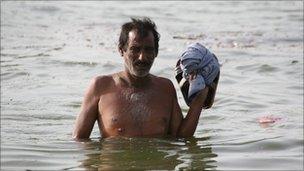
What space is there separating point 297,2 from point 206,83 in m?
16.8

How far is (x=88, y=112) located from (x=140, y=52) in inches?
25.8

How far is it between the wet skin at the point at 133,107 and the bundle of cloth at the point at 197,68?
2.9 inches

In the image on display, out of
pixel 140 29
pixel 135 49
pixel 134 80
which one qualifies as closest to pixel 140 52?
pixel 135 49

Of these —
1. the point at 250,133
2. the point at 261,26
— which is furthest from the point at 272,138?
the point at 261,26

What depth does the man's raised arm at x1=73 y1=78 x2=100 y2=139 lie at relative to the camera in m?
5.48

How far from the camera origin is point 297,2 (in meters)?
21.6

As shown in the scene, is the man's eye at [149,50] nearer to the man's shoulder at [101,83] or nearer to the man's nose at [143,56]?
the man's nose at [143,56]

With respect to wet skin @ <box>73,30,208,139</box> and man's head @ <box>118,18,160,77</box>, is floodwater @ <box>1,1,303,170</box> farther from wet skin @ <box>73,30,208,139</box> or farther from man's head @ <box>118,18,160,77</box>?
man's head @ <box>118,18,160,77</box>

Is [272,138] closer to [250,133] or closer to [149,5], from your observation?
[250,133]

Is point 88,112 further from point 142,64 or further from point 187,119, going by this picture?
point 187,119

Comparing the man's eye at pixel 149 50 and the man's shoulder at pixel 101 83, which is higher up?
the man's eye at pixel 149 50

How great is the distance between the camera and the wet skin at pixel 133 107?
18.0 feet

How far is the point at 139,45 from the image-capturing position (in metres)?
5.33

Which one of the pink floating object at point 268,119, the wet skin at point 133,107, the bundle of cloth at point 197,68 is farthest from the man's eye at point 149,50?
the pink floating object at point 268,119
